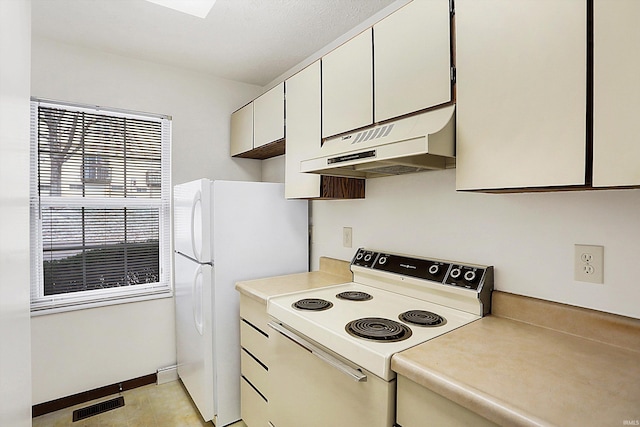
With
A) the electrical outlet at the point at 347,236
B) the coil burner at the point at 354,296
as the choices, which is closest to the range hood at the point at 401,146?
the electrical outlet at the point at 347,236

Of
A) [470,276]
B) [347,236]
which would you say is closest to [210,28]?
[347,236]

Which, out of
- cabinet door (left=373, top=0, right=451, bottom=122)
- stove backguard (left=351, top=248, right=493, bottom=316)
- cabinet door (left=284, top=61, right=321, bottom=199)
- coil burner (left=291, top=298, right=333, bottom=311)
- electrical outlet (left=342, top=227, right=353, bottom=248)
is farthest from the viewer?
electrical outlet (left=342, top=227, right=353, bottom=248)

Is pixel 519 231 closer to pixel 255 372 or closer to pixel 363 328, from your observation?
pixel 363 328

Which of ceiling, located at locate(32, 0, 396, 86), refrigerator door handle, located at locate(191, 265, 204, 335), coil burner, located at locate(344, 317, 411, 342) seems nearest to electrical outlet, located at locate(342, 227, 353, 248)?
coil burner, located at locate(344, 317, 411, 342)

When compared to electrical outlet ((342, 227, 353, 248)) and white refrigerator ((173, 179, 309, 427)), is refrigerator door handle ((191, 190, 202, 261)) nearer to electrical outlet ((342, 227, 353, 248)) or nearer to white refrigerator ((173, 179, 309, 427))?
white refrigerator ((173, 179, 309, 427))

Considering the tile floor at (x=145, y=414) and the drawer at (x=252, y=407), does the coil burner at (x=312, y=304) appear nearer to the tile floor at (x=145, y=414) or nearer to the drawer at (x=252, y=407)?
the drawer at (x=252, y=407)

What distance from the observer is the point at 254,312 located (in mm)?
1942

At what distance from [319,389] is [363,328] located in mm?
321

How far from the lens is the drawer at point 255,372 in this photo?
1.85m

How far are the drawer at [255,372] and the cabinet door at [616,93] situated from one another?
5.63 ft

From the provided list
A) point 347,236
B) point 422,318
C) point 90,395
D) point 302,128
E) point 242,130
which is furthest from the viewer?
point 242,130

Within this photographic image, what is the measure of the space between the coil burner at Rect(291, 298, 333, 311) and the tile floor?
3.67 ft

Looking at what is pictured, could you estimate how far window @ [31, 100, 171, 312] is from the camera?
233cm

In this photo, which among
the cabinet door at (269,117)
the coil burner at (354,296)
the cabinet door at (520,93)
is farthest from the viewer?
the cabinet door at (269,117)
